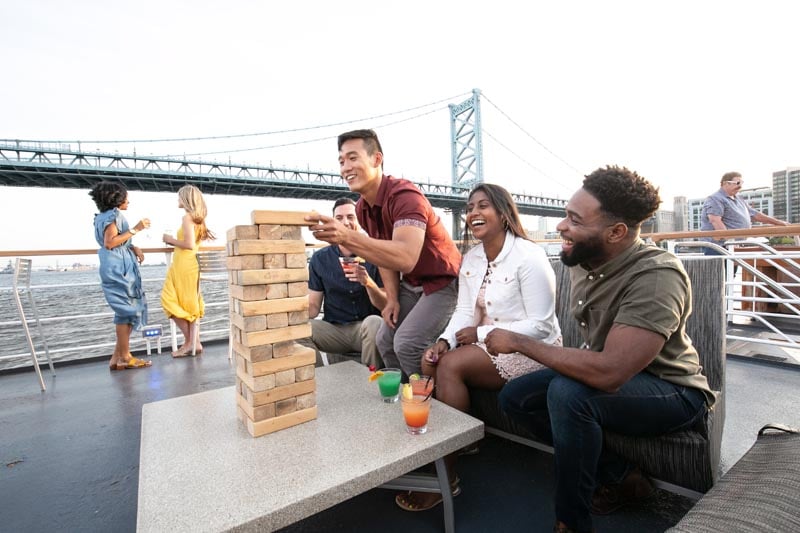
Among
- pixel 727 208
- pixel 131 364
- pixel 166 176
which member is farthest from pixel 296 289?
pixel 166 176

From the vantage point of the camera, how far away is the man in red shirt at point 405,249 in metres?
1.27

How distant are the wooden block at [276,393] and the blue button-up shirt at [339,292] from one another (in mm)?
862

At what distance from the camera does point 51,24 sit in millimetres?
7137

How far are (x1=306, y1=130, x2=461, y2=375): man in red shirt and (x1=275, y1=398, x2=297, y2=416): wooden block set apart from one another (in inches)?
18.8

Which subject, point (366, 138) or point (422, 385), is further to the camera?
point (366, 138)

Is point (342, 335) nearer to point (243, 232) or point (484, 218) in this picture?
point (484, 218)

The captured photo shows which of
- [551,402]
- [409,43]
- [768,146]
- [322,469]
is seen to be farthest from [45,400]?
[768,146]

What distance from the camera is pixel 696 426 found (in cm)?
89

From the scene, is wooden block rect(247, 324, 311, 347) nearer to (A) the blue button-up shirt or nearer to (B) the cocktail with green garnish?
(B) the cocktail with green garnish

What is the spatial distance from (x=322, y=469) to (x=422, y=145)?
1639 centimetres

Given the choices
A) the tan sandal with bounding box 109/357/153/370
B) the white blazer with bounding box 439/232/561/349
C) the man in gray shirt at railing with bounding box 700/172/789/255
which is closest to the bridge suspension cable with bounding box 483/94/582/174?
the man in gray shirt at railing with bounding box 700/172/789/255

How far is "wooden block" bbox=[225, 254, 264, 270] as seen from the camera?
33.8 inches

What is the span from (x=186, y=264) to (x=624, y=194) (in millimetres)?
2638

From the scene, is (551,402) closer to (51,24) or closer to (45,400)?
(45,400)
